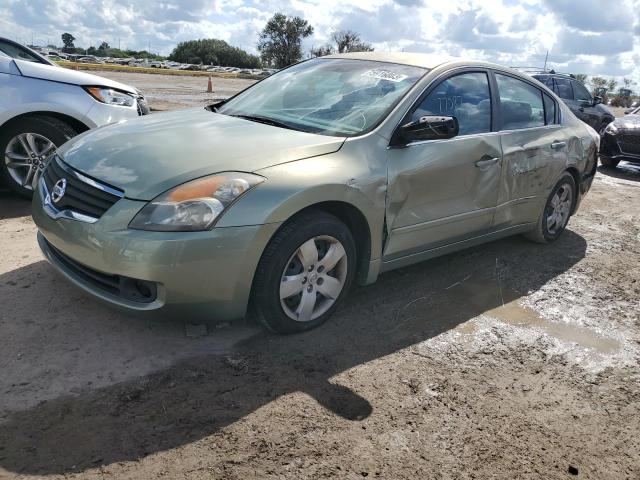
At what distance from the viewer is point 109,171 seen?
3.15m

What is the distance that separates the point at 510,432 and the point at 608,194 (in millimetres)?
6733

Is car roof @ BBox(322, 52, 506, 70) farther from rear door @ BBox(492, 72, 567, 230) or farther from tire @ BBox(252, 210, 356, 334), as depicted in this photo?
tire @ BBox(252, 210, 356, 334)

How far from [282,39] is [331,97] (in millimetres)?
58540

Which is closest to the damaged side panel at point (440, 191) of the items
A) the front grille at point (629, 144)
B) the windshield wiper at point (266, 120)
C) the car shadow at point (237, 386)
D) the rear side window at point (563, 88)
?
the car shadow at point (237, 386)

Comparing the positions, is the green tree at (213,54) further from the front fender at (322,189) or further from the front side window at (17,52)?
the front fender at (322,189)

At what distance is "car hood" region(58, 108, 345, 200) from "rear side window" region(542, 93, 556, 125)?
259 centimetres

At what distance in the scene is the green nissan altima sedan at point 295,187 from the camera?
292 centimetres

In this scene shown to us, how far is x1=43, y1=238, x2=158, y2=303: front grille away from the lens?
2982mm

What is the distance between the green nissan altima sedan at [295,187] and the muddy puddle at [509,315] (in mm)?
385

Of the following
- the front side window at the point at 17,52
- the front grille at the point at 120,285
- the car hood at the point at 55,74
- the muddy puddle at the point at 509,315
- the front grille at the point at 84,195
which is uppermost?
the front side window at the point at 17,52

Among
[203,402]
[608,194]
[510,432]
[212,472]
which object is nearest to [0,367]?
[203,402]

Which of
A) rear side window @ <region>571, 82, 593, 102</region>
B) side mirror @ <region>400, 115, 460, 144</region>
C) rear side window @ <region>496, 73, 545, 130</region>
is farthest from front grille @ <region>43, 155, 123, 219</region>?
rear side window @ <region>571, 82, 593, 102</region>

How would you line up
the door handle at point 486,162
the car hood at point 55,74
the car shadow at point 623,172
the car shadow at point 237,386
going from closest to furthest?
1. the car shadow at point 237,386
2. the door handle at point 486,162
3. the car hood at point 55,74
4. the car shadow at point 623,172

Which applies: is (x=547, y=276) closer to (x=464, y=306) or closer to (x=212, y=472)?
(x=464, y=306)
